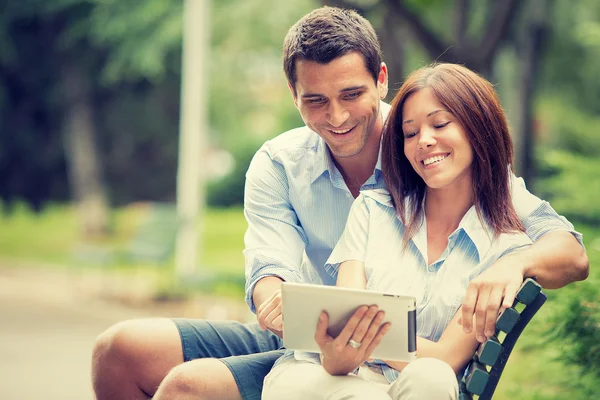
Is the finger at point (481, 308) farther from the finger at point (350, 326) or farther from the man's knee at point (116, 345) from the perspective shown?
the man's knee at point (116, 345)

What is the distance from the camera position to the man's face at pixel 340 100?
11.5 ft

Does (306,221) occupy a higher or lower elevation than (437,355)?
higher

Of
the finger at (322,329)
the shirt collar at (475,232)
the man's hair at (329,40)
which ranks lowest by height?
the finger at (322,329)

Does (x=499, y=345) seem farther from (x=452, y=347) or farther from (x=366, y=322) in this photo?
(x=366, y=322)

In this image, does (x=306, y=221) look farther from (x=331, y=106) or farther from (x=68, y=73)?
(x=68, y=73)

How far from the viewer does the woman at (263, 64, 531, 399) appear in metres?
3.02

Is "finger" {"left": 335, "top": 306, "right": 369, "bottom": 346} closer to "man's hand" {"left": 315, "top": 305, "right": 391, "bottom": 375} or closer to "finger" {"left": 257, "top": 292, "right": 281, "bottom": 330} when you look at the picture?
"man's hand" {"left": 315, "top": 305, "right": 391, "bottom": 375}

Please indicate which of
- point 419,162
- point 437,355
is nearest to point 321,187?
point 419,162

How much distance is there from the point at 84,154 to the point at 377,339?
17624 mm

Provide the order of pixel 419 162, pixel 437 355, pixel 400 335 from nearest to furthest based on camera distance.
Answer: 1. pixel 400 335
2. pixel 437 355
3. pixel 419 162

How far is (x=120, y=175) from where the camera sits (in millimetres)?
22562

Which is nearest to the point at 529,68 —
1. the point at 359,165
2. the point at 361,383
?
the point at 359,165

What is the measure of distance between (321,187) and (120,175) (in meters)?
19.3

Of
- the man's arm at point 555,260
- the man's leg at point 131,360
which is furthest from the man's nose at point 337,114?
the man's leg at point 131,360
